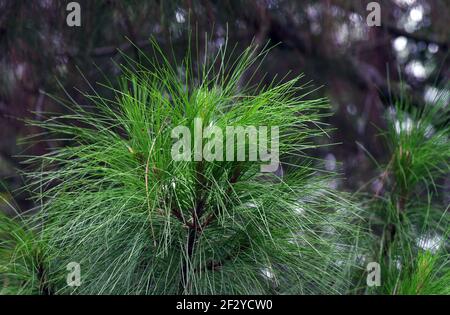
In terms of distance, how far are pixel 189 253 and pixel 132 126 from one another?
252 millimetres

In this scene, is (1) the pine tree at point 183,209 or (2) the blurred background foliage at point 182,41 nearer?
(1) the pine tree at point 183,209

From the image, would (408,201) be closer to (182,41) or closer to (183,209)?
(183,209)

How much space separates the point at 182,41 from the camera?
2.86 metres

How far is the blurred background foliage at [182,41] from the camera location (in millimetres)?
2420

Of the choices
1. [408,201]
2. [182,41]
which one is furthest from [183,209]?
[182,41]

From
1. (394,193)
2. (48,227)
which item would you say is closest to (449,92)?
(394,193)

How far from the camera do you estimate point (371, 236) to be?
191 centimetres

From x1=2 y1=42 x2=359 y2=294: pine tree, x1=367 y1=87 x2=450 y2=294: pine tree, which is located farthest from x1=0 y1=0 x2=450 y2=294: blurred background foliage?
x1=2 y1=42 x2=359 y2=294: pine tree

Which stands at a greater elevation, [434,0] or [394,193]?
[434,0]

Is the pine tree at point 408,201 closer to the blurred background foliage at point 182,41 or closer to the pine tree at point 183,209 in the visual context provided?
the blurred background foliage at point 182,41

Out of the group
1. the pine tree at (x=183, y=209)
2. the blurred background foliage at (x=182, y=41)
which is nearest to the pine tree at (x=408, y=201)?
the blurred background foliage at (x=182, y=41)

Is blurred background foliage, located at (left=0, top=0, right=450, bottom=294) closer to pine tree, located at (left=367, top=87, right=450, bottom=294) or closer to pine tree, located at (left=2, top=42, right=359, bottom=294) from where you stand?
pine tree, located at (left=367, top=87, right=450, bottom=294)

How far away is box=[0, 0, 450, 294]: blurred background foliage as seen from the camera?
242 centimetres

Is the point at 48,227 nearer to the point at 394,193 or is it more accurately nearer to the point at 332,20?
the point at 394,193
